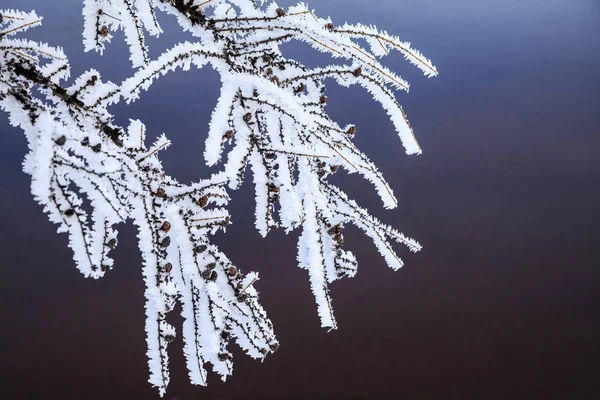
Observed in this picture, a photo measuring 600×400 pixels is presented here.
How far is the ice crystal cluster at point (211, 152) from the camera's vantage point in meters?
0.70

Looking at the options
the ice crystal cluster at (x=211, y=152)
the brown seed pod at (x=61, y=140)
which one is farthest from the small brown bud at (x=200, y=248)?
the brown seed pod at (x=61, y=140)

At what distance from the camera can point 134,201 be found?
28.2 inches

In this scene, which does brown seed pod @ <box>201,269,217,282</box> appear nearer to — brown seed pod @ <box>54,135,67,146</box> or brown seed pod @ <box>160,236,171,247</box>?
brown seed pod @ <box>160,236,171,247</box>

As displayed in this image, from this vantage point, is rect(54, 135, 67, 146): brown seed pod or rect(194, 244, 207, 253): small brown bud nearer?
rect(54, 135, 67, 146): brown seed pod

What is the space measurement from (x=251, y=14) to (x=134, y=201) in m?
0.34

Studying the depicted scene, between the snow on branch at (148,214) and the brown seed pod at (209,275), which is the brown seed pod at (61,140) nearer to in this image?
the snow on branch at (148,214)

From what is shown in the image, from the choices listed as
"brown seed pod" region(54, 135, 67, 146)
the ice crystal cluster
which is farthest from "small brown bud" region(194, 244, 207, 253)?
"brown seed pod" region(54, 135, 67, 146)

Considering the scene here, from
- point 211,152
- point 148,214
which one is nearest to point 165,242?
point 148,214

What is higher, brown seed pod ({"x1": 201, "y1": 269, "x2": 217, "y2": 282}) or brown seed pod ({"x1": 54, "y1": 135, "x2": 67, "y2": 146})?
brown seed pod ({"x1": 54, "y1": 135, "x2": 67, "y2": 146})

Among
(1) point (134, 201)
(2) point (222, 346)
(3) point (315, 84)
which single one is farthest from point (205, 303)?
(3) point (315, 84)

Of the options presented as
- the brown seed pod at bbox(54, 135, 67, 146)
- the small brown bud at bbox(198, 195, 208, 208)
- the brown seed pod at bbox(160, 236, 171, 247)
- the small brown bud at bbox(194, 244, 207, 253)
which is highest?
the brown seed pod at bbox(54, 135, 67, 146)

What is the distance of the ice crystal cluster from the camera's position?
695mm

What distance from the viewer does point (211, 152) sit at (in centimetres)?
67

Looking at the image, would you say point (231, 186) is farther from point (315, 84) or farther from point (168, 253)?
point (315, 84)
